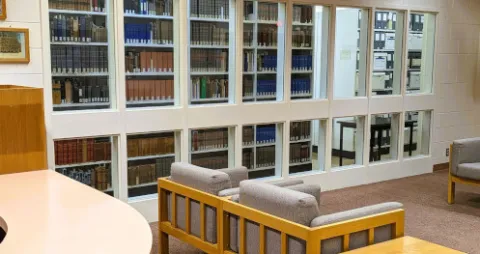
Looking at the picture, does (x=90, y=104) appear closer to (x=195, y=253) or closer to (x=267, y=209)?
(x=195, y=253)

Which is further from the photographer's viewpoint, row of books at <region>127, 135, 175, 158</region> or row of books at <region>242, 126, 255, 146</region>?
row of books at <region>242, 126, 255, 146</region>

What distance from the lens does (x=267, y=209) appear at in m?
3.15

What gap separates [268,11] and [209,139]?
5.25ft

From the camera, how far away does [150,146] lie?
5223mm

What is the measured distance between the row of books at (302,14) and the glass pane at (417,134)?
2267 millimetres

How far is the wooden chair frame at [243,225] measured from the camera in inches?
113

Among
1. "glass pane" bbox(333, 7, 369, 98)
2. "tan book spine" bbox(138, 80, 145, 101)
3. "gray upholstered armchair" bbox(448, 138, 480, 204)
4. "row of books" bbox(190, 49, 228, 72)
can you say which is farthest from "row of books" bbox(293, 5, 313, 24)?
"gray upholstered armchair" bbox(448, 138, 480, 204)

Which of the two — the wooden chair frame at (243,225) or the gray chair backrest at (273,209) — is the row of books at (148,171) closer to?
the wooden chair frame at (243,225)

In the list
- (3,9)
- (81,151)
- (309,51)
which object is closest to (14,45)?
(3,9)

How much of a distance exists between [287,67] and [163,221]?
103 inches

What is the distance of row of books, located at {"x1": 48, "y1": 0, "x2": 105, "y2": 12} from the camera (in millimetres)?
4570

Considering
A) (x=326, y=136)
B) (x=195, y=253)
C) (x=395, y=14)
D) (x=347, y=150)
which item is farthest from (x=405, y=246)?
(x=395, y=14)

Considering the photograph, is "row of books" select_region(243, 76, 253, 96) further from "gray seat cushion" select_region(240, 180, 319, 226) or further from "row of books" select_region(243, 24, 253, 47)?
"gray seat cushion" select_region(240, 180, 319, 226)

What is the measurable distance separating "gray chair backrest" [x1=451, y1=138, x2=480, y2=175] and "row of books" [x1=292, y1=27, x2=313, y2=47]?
2024 millimetres
